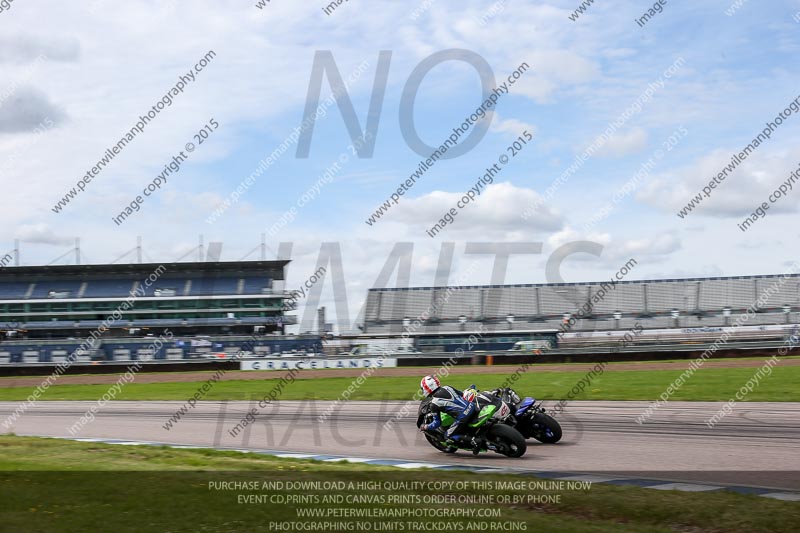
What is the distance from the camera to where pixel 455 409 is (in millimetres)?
11875

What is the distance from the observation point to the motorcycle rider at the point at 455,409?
11.8 meters

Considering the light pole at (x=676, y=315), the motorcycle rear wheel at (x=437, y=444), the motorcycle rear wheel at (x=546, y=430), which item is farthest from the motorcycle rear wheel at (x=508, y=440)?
the light pole at (x=676, y=315)

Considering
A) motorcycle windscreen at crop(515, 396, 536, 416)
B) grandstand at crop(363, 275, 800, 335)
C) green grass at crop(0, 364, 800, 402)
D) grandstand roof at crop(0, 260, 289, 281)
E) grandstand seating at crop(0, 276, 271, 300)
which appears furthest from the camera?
grandstand roof at crop(0, 260, 289, 281)

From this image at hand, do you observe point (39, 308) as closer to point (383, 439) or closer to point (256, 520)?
point (383, 439)

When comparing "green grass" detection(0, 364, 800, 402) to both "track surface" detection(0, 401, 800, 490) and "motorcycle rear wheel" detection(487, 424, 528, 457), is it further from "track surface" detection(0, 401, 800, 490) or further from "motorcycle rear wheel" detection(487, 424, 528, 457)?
"motorcycle rear wheel" detection(487, 424, 528, 457)

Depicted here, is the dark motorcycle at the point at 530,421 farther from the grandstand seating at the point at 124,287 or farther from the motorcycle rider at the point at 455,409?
the grandstand seating at the point at 124,287

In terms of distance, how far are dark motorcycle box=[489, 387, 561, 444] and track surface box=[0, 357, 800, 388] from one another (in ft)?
64.8

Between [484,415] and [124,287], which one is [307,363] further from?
[484,415]

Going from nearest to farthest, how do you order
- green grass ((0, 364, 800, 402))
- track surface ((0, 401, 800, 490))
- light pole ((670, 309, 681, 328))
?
track surface ((0, 401, 800, 490)) < green grass ((0, 364, 800, 402)) < light pole ((670, 309, 681, 328))

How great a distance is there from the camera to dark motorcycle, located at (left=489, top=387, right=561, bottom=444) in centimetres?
1262

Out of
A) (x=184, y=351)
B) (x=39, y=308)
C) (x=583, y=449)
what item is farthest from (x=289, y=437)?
(x=39, y=308)

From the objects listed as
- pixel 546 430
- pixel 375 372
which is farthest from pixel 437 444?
pixel 375 372

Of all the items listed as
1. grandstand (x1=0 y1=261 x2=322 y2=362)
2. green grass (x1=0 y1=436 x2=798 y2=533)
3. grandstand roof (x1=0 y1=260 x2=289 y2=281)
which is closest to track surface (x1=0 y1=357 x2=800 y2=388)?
grandstand (x1=0 y1=261 x2=322 y2=362)

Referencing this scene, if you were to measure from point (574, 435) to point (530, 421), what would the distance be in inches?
51.9
